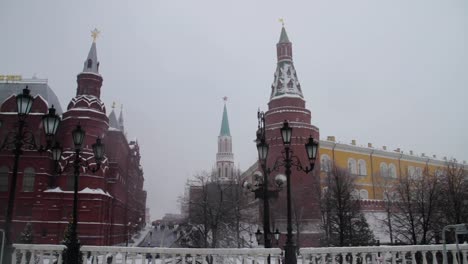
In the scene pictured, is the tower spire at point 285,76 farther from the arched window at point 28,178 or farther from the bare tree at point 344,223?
the arched window at point 28,178

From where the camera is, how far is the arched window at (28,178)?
3475 cm

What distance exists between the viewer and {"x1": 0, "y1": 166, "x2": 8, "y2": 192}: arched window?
Answer: 34.4m

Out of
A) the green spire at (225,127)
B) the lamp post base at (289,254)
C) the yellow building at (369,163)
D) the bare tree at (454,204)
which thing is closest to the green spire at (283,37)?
the yellow building at (369,163)

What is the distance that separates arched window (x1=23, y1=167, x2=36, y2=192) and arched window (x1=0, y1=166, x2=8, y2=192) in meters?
1.47

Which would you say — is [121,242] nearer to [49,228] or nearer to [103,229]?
[103,229]

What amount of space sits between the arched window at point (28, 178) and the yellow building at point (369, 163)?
108ft

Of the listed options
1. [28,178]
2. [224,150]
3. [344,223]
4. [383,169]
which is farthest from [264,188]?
[224,150]

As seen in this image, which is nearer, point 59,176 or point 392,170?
point 59,176

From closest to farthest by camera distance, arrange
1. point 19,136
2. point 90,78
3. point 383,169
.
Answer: point 19,136 → point 90,78 → point 383,169

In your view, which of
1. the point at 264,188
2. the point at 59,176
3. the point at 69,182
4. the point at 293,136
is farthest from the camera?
the point at 293,136

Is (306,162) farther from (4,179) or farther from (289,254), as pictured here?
(289,254)

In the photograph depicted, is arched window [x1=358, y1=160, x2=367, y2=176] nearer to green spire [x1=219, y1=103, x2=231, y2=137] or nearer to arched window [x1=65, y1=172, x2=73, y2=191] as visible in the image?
arched window [x1=65, y1=172, x2=73, y2=191]

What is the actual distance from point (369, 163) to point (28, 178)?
45.3 metres

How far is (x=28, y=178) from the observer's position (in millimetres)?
34969
